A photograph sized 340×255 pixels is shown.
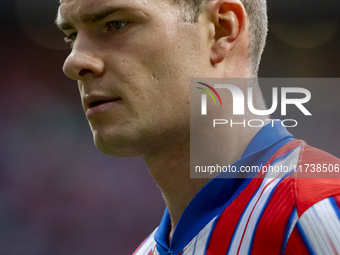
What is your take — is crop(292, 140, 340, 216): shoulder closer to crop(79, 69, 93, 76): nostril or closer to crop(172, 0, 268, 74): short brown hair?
crop(172, 0, 268, 74): short brown hair

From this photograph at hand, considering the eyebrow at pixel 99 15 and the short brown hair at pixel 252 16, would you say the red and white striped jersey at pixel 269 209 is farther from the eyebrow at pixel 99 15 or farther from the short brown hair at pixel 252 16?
the eyebrow at pixel 99 15

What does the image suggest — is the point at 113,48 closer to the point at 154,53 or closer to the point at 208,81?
the point at 154,53

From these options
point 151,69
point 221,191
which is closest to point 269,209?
point 221,191

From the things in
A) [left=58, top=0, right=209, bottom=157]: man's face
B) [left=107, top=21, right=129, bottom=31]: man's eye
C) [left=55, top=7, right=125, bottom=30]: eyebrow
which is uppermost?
[left=55, top=7, right=125, bottom=30]: eyebrow

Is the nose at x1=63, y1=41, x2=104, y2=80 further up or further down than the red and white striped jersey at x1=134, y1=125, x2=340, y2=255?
further up

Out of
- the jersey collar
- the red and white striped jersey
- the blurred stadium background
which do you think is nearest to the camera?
the red and white striped jersey

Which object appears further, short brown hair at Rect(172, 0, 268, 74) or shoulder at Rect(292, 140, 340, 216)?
short brown hair at Rect(172, 0, 268, 74)

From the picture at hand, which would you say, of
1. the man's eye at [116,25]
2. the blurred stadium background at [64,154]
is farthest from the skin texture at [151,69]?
the blurred stadium background at [64,154]

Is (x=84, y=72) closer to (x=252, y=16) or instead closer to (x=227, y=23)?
(x=227, y=23)

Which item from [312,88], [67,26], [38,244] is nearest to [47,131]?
[38,244]

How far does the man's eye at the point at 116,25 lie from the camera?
50.1 inches

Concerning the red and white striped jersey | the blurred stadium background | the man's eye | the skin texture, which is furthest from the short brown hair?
the blurred stadium background

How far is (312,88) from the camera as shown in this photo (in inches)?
229

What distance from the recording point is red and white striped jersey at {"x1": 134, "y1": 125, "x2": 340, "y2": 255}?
0.94 m
